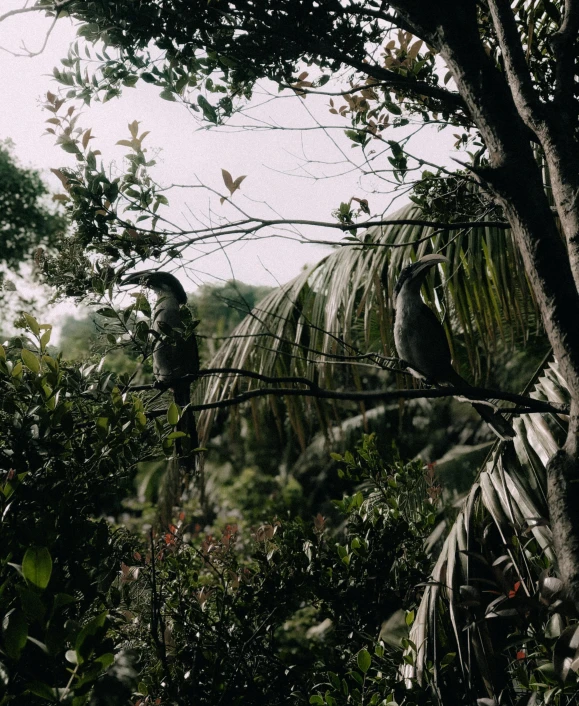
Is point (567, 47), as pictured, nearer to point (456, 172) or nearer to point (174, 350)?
point (456, 172)

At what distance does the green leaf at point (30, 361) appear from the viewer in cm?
151

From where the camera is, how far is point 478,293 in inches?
123

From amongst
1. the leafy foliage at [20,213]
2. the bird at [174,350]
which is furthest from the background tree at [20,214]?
the bird at [174,350]

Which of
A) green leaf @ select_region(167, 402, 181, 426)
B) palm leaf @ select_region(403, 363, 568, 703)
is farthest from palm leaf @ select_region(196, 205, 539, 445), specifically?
green leaf @ select_region(167, 402, 181, 426)

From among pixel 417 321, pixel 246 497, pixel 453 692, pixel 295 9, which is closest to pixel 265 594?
pixel 453 692

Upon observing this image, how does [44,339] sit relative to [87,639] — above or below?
above

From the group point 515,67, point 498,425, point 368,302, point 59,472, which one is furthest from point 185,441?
point 368,302

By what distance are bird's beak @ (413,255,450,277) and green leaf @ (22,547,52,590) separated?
2.16 metres

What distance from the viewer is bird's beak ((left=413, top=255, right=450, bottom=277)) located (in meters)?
2.76

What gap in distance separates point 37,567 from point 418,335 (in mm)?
2353

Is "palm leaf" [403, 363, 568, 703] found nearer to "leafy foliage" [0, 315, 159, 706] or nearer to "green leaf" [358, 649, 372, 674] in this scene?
"green leaf" [358, 649, 372, 674]

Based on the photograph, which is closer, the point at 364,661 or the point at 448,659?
the point at 364,661

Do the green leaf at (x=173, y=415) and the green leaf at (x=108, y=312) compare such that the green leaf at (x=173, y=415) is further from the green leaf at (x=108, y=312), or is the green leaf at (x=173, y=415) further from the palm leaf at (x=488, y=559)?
the palm leaf at (x=488, y=559)

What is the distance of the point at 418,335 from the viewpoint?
3.03 metres
